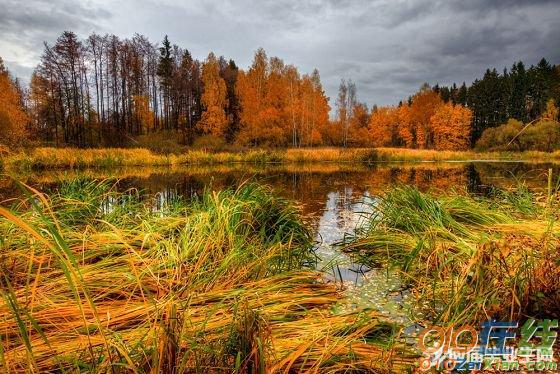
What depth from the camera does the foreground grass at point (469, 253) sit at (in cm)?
258

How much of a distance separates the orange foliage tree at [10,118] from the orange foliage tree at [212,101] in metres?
14.4

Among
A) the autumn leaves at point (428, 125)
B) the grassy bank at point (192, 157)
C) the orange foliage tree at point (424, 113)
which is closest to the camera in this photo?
the grassy bank at point (192, 157)

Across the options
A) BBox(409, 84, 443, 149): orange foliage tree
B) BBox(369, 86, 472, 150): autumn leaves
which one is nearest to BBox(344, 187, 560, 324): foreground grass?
BBox(369, 86, 472, 150): autumn leaves

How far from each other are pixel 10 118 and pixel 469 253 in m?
28.3

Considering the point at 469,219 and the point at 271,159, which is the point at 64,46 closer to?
the point at 271,159

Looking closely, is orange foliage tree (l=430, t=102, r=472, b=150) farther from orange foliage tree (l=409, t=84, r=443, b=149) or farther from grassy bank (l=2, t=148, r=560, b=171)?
grassy bank (l=2, t=148, r=560, b=171)

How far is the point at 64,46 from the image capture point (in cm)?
3050

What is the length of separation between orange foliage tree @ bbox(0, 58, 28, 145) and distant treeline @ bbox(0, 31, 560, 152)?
0.55 ft

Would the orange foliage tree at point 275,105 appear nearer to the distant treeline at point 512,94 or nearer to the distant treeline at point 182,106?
the distant treeline at point 182,106

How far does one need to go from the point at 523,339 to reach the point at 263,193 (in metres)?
3.62

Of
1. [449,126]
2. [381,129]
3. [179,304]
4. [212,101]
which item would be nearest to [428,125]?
[449,126]

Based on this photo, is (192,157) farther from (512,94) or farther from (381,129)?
(512,94)

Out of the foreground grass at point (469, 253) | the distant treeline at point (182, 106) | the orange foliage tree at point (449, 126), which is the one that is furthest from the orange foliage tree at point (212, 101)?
the foreground grass at point (469, 253)

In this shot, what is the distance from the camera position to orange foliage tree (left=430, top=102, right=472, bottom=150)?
150 feet
